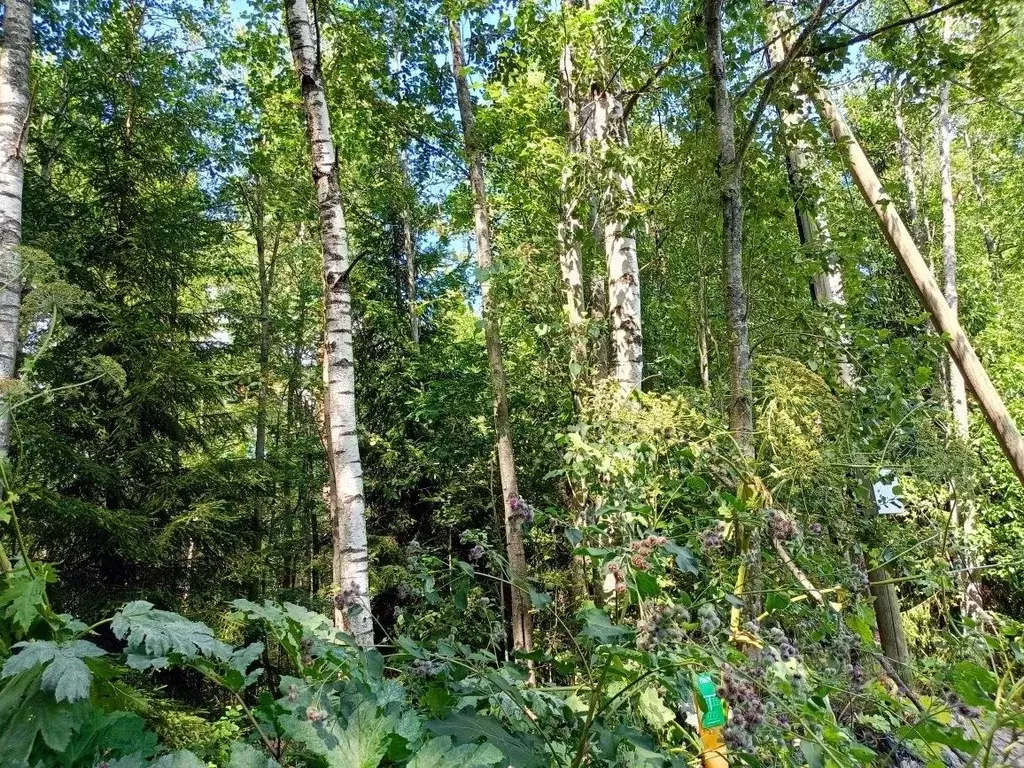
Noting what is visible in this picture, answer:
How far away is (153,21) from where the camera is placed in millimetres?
8969

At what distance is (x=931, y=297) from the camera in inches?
134

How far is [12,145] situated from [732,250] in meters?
4.32

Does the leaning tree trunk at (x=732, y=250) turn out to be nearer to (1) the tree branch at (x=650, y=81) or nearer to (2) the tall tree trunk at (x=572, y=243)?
(1) the tree branch at (x=650, y=81)

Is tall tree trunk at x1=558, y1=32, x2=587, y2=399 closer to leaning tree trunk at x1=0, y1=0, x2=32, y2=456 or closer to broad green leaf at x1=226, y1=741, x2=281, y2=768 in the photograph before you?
leaning tree trunk at x1=0, y1=0, x2=32, y2=456

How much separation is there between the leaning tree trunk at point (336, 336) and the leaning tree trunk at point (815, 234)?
255 cm

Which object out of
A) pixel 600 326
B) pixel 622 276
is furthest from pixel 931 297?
pixel 600 326

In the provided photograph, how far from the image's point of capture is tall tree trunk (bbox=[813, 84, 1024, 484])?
3.37m

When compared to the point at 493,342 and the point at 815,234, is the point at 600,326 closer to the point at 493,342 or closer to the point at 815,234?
the point at 815,234

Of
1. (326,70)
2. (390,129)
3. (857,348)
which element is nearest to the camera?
(857,348)

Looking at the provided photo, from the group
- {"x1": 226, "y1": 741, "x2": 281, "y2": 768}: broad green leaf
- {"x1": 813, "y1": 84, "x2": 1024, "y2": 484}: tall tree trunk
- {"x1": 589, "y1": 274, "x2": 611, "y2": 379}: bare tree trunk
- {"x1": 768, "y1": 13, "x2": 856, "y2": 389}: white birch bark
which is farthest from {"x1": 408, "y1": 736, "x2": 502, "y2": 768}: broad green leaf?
{"x1": 589, "y1": 274, "x2": 611, "y2": 379}: bare tree trunk

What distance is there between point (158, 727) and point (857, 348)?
15.8 ft

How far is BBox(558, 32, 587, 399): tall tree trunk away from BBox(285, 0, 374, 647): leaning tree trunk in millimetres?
1890

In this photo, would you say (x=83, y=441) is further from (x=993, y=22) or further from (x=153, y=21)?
(x=993, y=22)

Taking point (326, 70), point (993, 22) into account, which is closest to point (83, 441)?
point (326, 70)
